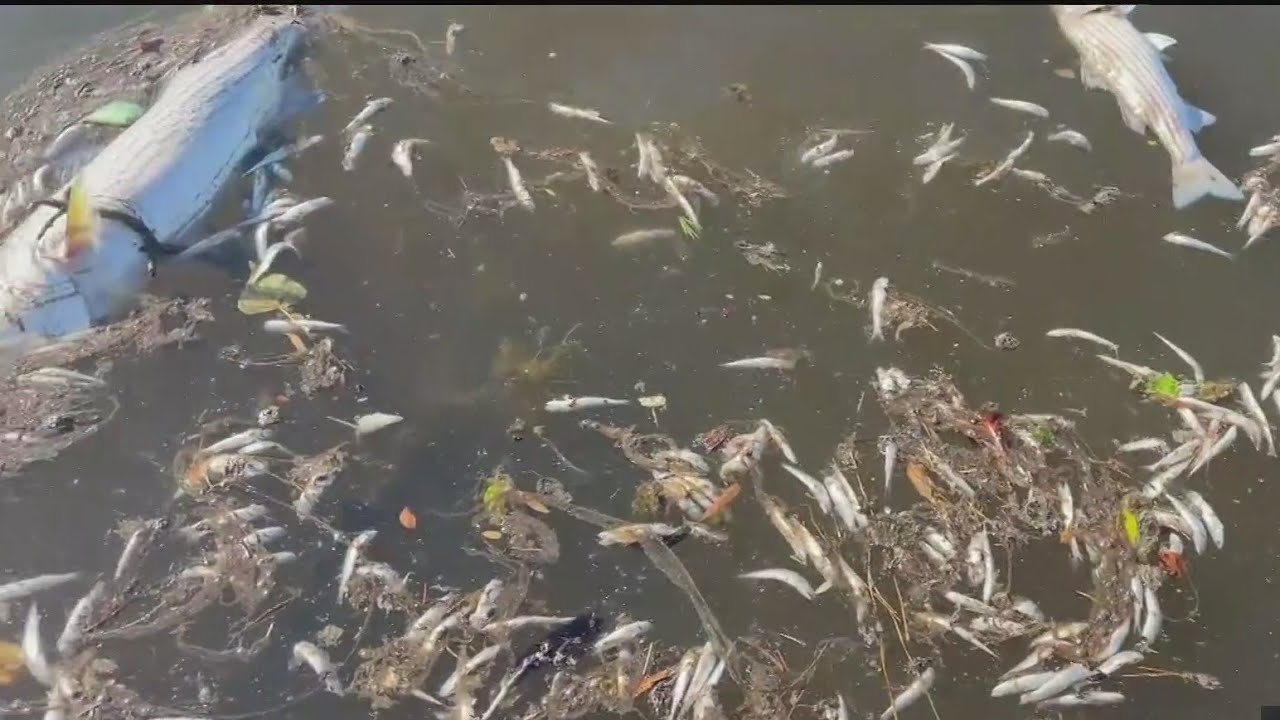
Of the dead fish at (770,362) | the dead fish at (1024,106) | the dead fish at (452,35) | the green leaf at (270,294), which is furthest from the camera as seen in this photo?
the dead fish at (452,35)

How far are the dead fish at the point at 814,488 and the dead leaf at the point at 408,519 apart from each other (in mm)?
2274

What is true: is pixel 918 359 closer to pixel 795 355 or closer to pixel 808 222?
pixel 795 355

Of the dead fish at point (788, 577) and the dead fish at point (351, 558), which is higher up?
the dead fish at point (351, 558)

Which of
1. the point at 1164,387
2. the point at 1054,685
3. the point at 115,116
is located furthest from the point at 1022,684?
the point at 115,116

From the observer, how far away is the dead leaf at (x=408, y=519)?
516 centimetres

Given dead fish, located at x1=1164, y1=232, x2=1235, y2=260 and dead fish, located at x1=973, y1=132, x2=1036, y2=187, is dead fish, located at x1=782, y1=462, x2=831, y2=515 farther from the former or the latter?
dead fish, located at x1=1164, y1=232, x2=1235, y2=260

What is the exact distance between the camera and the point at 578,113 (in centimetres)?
711

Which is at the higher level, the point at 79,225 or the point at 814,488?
the point at 79,225

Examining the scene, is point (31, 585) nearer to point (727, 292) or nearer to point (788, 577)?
point (788, 577)

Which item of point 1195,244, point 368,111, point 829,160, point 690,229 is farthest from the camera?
point 368,111

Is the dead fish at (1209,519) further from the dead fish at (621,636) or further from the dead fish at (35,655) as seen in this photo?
the dead fish at (35,655)

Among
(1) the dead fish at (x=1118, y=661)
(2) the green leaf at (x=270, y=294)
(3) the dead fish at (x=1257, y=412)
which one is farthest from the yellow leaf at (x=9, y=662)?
(3) the dead fish at (x=1257, y=412)

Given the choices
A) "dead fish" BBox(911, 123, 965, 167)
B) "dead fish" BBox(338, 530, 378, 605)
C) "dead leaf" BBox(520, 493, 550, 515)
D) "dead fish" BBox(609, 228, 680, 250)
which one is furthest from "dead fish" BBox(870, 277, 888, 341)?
"dead fish" BBox(338, 530, 378, 605)

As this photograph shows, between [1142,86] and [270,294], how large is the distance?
694cm
